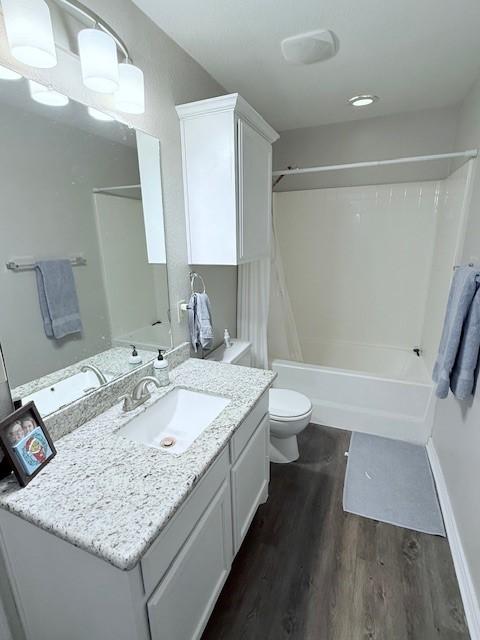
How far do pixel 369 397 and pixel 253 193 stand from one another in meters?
1.72

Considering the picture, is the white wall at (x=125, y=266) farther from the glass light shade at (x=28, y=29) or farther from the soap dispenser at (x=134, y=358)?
the glass light shade at (x=28, y=29)

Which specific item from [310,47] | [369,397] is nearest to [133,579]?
[369,397]

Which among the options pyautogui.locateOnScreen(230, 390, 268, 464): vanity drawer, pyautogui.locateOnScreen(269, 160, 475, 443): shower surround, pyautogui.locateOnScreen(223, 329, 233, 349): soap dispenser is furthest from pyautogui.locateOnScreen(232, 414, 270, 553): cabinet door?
pyautogui.locateOnScreen(269, 160, 475, 443): shower surround

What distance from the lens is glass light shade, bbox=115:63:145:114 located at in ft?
3.93

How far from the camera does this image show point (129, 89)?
122cm

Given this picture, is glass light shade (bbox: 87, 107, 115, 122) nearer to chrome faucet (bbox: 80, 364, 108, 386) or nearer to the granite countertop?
chrome faucet (bbox: 80, 364, 108, 386)

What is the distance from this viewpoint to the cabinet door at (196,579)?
84 cm

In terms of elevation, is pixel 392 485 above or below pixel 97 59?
below

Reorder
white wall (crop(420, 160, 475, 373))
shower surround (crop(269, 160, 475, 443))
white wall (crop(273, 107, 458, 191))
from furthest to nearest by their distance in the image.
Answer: white wall (crop(273, 107, 458, 191)), shower surround (crop(269, 160, 475, 443)), white wall (crop(420, 160, 475, 373))

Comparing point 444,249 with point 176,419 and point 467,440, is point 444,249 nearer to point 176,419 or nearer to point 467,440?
point 467,440

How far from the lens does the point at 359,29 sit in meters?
1.50

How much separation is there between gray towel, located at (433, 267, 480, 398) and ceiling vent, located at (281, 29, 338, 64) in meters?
1.37

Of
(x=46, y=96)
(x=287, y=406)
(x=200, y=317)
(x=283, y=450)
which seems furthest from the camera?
(x=283, y=450)

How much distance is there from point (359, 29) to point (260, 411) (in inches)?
74.7
